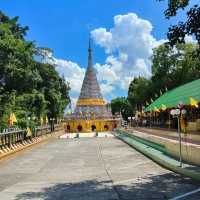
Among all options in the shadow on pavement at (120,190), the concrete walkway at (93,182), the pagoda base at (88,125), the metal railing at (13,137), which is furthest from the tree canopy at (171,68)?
the shadow on pavement at (120,190)

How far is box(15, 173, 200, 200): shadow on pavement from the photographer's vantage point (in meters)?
13.0

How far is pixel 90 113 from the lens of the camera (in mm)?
96688

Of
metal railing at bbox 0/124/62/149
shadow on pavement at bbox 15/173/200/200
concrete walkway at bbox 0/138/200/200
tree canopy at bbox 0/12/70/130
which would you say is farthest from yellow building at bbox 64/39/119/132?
shadow on pavement at bbox 15/173/200/200

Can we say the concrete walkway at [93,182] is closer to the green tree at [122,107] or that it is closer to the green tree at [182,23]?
the green tree at [182,23]

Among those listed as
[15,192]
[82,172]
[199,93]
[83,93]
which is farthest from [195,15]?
[83,93]

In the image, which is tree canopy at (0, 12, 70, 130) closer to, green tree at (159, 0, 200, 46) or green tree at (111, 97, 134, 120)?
green tree at (159, 0, 200, 46)

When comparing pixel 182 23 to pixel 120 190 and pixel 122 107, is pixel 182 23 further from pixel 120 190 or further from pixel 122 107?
pixel 122 107

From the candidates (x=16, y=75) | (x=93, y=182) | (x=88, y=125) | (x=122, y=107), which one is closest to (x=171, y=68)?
(x=88, y=125)

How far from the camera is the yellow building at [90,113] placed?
95.1 meters

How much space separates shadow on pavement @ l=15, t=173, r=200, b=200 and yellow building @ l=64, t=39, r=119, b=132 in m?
78.4

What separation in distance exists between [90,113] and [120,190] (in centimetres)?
8271

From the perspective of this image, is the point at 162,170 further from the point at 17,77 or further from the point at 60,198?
the point at 17,77

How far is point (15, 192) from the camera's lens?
14.2m

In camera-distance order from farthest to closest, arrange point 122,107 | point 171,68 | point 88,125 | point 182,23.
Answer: point 122,107 < point 88,125 < point 171,68 < point 182,23
